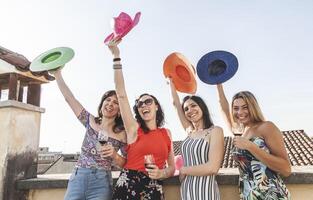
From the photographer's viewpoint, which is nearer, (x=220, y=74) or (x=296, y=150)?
(x=220, y=74)

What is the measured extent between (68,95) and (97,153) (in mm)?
819

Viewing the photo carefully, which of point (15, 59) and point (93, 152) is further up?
point (15, 59)

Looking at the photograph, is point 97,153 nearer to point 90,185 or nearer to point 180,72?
point 90,185

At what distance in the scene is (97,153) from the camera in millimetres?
2855

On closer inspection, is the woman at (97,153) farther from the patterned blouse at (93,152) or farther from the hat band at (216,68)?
the hat band at (216,68)

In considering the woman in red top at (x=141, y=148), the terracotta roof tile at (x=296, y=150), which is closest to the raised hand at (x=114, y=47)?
the woman in red top at (x=141, y=148)

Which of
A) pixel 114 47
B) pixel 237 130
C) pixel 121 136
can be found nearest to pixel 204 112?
pixel 237 130

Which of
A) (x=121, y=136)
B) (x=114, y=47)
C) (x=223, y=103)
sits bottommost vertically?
(x=121, y=136)

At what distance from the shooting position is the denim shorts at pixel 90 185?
2738 mm

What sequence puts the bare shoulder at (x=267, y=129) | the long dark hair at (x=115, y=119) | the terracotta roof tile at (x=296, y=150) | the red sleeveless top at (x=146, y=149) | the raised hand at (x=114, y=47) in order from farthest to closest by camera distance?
the terracotta roof tile at (x=296, y=150), the long dark hair at (x=115, y=119), the raised hand at (x=114, y=47), the red sleeveless top at (x=146, y=149), the bare shoulder at (x=267, y=129)

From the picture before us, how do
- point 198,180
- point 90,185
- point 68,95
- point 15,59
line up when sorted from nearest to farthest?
1. point 198,180
2. point 90,185
3. point 68,95
4. point 15,59

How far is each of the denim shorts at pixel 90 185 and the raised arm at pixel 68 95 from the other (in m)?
0.69

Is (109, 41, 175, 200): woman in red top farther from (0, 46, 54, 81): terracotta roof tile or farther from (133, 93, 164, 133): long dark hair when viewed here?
(0, 46, 54, 81): terracotta roof tile

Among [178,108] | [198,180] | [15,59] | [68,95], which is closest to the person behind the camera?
[198,180]
